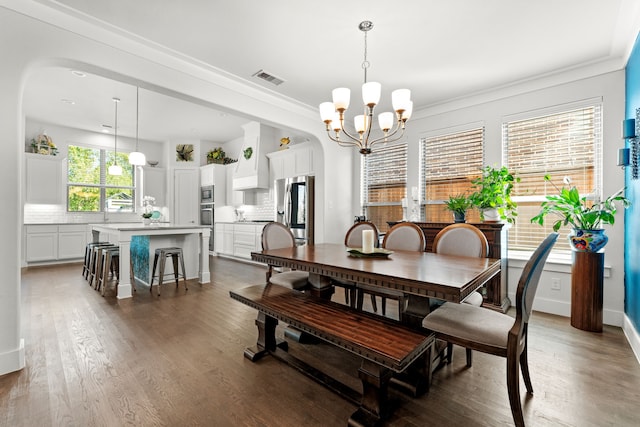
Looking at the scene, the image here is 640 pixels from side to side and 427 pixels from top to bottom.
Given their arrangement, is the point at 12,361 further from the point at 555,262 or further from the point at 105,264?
the point at 555,262

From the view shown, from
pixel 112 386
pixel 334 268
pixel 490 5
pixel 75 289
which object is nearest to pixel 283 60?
pixel 490 5

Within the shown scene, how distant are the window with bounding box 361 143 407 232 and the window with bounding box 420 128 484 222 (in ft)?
1.25

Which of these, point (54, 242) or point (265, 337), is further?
point (54, 242)

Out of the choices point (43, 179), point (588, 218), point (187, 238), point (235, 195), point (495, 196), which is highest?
point (43, 179)

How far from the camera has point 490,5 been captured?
7.57 ft

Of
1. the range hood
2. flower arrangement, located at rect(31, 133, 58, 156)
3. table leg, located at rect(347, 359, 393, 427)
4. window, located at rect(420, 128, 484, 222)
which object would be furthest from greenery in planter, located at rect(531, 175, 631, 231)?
flower arrangement, located at rect(31, 133, 58, 156)

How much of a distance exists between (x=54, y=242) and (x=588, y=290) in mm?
8912

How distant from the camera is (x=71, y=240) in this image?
6348 mm

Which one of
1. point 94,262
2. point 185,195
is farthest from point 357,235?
point 185,195

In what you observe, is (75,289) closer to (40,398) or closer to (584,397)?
(40,398)

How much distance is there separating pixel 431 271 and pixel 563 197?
218 cm

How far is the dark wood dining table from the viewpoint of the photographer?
150 cm

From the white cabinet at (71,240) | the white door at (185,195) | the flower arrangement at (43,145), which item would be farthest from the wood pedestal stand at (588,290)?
the flower arrangement at (43,145)

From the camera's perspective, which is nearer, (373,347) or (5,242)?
(373,347)
